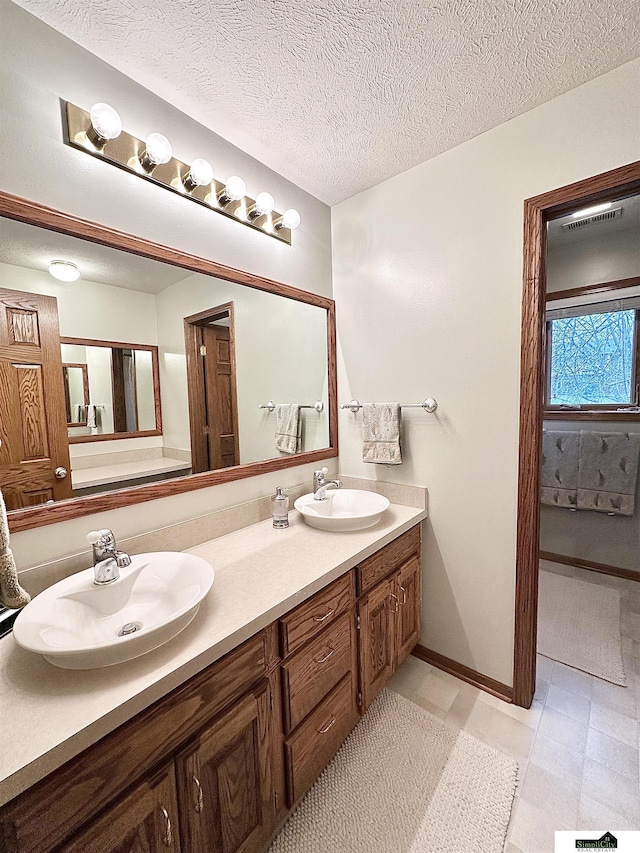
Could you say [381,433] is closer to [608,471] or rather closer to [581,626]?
[581,626]

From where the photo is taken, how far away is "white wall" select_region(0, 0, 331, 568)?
96 centimetres

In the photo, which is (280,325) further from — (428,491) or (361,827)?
(361,827)

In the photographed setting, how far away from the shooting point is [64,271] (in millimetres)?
1084

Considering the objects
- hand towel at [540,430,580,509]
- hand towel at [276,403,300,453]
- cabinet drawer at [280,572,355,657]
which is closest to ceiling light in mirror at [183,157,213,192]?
hand towel at [276,403,300,453]

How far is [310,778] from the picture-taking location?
1139 millimetres

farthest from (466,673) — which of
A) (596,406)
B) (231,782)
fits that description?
(596,406)

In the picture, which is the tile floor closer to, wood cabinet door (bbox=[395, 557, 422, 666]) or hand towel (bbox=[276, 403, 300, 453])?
wood cabinet door (bbox=[395, 557, 422, 666])

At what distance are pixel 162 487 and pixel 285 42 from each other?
1.48 metres

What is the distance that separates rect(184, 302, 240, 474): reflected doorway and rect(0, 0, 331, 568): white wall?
0.16 meters

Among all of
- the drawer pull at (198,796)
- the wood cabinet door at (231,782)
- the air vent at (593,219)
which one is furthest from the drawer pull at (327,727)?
the air vent at (593,219)

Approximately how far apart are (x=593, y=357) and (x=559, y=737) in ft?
7.84

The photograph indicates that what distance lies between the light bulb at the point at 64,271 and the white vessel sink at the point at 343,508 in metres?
1.18

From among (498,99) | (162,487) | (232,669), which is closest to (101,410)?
(162,487)

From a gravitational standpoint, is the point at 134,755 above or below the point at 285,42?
below
